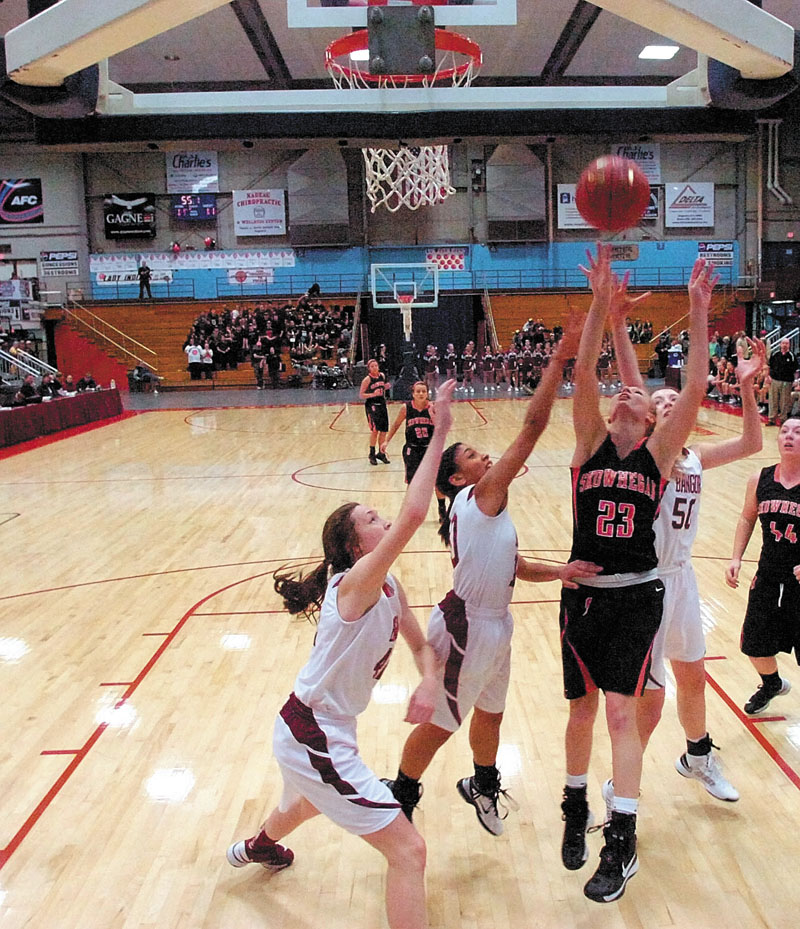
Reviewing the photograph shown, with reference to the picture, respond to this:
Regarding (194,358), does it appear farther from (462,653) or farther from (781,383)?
(462,653)

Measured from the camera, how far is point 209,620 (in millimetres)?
6559

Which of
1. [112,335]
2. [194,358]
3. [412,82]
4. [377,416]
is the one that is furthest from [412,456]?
[112,335]

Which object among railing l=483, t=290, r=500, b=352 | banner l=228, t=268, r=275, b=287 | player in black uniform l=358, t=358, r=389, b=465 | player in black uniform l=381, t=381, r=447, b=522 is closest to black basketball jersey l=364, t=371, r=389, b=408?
player in black uniform l=358, t=358, r=389, b=465

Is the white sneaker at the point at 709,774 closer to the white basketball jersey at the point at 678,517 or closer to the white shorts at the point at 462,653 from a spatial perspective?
the white basketball jersey at the point at 678,517

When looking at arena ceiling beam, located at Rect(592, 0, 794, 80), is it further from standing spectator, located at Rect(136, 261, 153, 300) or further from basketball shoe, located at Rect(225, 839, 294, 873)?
standing spectator, located at Rect(136, 261, 153, 300)

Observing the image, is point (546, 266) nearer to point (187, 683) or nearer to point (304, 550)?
point (304, 550)

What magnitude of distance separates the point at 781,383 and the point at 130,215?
2591cm

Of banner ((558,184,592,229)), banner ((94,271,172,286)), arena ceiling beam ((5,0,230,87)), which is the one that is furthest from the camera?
banner ((558,184,592,229))

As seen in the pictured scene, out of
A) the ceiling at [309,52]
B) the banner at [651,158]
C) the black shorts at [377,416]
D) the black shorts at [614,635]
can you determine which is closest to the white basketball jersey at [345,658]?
the black shorts at [614,635]

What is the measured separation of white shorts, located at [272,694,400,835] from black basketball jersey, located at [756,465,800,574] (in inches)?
98.2

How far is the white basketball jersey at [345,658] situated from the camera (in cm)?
288

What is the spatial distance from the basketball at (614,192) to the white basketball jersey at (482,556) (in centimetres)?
181

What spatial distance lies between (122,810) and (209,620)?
2.68 meters

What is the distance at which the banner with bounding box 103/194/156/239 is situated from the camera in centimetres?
3378
